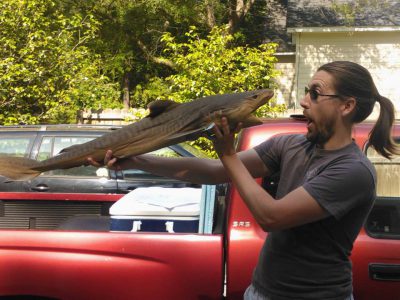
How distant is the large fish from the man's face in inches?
6.7

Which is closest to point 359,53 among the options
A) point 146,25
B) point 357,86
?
point 146,25

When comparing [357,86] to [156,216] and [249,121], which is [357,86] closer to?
[249,121]

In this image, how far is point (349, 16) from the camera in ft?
47.4

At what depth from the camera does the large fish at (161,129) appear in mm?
1938

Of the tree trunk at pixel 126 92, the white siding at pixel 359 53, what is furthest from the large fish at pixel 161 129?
the tree trunk at pixel 126 92

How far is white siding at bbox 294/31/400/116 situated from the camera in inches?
594

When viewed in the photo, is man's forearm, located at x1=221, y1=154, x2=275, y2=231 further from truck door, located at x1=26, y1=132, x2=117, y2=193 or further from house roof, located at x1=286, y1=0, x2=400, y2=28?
house roof, located at x1=286, y1=0, x2=400, y2=28

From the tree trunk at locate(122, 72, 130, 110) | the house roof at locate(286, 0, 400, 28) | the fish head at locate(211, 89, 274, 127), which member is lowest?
the tree trunk at locate(122, 72, 130, 110)

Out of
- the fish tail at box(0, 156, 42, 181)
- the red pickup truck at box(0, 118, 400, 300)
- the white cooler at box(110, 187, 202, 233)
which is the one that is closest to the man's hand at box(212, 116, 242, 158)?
the fish tail at box(0, 156, 42, 181)

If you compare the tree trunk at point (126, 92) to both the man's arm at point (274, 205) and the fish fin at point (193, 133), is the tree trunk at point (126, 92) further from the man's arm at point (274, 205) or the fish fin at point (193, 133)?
the man's arm at point (274, 205)

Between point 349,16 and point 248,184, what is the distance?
1352 cm

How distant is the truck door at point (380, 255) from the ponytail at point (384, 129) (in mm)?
698

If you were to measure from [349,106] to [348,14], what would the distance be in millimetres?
13255

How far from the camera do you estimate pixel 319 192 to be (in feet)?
6.23
